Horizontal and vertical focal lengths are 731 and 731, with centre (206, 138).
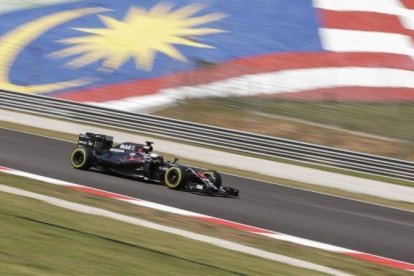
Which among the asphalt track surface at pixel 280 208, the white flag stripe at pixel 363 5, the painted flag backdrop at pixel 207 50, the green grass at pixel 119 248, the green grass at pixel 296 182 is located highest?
the white flag stripe at pixel 363 5

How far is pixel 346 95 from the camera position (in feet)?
80.9

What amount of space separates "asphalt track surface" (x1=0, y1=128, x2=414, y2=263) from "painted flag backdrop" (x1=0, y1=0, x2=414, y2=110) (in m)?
9.18

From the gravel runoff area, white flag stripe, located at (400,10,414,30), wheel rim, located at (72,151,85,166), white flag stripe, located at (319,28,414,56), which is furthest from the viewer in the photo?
white flag stripe, located at (400,10,414,30)

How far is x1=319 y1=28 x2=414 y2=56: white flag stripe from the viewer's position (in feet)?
93.0

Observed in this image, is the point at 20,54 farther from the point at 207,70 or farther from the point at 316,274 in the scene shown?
the point at 316,274

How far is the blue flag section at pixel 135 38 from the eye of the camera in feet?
87.9

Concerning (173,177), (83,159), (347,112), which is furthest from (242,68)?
(173,177)

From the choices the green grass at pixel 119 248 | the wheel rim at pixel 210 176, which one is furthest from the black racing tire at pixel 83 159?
the green grass at pixel 119 248

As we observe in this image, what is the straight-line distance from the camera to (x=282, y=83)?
25.4m

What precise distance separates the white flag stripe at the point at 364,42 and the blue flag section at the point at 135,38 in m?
0.50

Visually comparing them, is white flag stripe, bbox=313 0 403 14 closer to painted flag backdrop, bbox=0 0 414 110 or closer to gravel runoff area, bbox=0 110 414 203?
painted flag backdrop, bbox=0 0 414 110

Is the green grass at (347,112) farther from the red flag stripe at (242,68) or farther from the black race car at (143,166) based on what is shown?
the black race car at (143,166)

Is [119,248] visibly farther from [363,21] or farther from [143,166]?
[363,21]

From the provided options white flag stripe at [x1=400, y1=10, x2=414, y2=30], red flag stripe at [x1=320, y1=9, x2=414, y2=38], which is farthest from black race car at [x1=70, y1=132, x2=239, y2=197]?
white flag stripe at [x1=400, y1=10, x2=414, y2=30]
